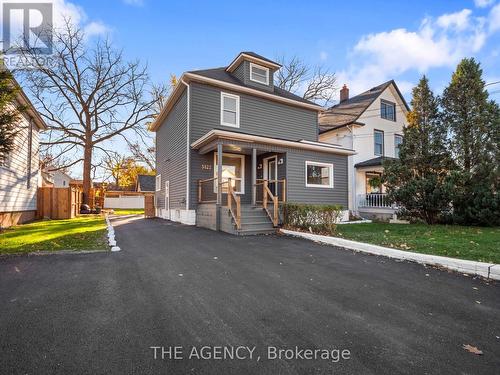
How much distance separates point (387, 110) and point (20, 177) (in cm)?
2259

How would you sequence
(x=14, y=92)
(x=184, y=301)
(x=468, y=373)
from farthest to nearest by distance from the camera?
(x=14, y=92) < (x=184, y=301) < (x=468, y=373)

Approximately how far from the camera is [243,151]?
41.5 ft

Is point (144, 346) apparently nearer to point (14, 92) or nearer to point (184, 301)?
point (184, 301)

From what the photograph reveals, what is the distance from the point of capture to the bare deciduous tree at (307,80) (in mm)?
27719

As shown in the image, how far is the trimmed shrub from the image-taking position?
8.68 metres

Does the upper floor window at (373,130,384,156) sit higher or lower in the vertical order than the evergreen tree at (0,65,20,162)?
higher

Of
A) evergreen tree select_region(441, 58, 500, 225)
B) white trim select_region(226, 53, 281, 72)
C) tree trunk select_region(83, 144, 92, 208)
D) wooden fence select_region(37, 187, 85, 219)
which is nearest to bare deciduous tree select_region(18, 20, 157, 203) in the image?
tree trunk select_region(83, 144, 92, 208)

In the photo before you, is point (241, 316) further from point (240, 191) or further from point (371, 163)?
point (371, 163)

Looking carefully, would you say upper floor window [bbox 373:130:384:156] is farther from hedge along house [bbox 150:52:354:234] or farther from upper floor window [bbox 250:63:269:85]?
upper floor window [bbox 250:63:269:85]

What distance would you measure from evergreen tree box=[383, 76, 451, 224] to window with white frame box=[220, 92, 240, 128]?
25.3ft

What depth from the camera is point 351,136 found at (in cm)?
1786

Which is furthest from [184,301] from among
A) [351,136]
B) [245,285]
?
[351,136]

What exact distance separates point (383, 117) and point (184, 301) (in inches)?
799
